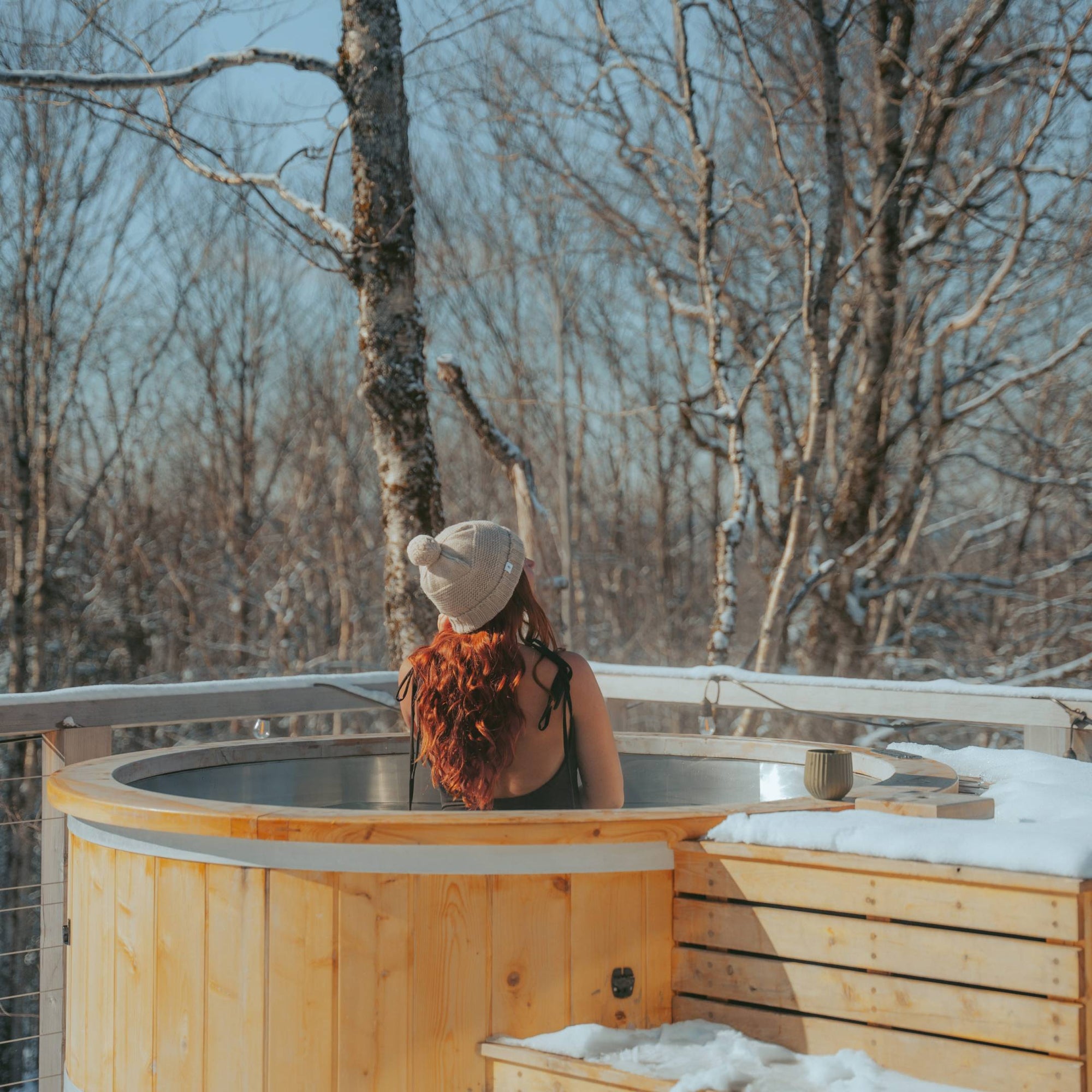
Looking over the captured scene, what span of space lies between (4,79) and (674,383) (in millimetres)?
7355

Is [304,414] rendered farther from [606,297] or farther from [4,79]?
[4,79]

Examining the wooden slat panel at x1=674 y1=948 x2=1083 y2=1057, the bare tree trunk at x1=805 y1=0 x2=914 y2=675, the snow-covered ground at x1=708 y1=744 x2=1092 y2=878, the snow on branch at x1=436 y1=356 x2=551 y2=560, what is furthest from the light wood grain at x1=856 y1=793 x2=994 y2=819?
the bare tree trunk at x1=805 y1=0 x2=914 y2=675

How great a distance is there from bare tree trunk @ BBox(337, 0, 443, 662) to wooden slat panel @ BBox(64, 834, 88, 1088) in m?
2.37

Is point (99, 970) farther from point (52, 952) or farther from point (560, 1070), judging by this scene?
point (560, 1070)

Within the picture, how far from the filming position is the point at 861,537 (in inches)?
285

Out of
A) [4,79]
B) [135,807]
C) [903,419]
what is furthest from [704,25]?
[135,807]

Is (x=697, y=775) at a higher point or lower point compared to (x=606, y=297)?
lower

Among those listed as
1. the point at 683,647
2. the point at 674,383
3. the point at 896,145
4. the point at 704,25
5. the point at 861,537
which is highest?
the point at 704,25

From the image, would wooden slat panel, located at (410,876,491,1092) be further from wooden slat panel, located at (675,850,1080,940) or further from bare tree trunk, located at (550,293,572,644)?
bare tree trunk, located at (550,293,572,644)

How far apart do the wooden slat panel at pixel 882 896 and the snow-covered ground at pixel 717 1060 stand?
9.0 inches

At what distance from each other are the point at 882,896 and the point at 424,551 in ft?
3.40

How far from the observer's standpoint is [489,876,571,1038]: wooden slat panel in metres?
1.89

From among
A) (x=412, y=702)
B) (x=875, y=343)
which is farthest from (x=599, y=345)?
→ (x=412, y=702)

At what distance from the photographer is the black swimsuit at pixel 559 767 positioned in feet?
7.45
